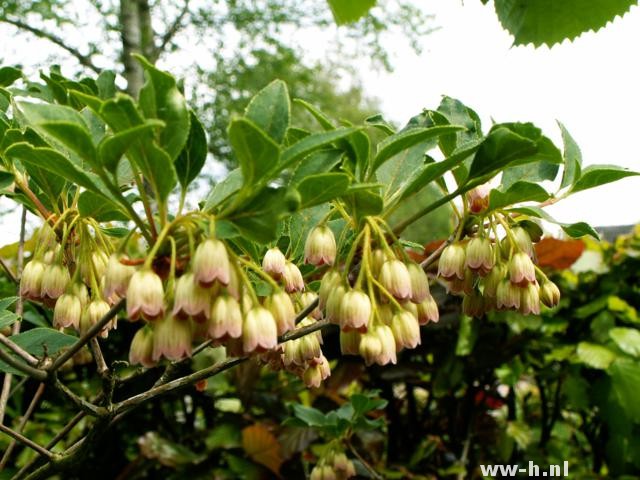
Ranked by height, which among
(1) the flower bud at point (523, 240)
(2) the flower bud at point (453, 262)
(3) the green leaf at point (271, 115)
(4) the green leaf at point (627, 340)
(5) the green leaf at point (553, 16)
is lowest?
(4) the green leaf at point (627, 340)

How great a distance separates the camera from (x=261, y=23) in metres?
7.30

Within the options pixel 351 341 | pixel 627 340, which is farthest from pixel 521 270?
pixel 627 340

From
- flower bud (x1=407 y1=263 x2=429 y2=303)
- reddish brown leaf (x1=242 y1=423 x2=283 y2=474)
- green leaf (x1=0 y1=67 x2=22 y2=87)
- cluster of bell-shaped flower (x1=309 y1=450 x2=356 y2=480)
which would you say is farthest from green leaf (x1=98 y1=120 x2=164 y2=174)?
reddish brown leaf (x1=242 y1=423 x2=283 y2=474)

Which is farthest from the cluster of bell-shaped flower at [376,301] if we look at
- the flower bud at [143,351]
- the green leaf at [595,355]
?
the green leaf at [595,355]

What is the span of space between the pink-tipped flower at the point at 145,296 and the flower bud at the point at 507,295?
1.54 ft

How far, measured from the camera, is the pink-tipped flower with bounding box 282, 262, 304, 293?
89cm

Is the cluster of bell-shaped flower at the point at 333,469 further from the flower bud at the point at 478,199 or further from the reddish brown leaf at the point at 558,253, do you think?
the reddish brown leaf at the point at 558,253

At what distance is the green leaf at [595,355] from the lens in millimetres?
2496

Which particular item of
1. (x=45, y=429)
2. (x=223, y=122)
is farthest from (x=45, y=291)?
(x=223, y=122)

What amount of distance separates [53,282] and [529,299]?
26.7 inches

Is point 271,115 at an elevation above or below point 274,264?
above

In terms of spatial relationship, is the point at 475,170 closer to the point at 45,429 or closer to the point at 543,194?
the point at 543,194

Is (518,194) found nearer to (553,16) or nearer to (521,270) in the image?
(521,270)

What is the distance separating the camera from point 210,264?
0.62m
